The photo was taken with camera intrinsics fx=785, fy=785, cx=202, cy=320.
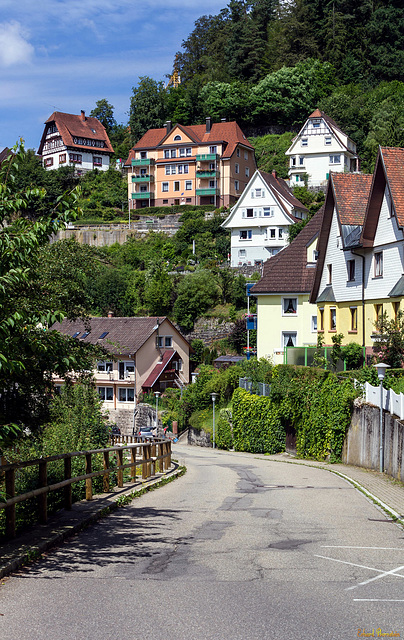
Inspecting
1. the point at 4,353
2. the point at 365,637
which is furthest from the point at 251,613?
the point at 4,353

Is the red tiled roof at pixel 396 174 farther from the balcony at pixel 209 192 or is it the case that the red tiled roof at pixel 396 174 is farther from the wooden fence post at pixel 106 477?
the balcony at pixel 209 192

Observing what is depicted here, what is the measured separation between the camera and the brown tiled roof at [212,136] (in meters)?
96.6

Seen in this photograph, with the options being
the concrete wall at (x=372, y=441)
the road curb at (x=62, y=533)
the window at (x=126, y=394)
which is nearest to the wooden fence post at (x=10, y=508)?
the road curb at (x=62, y=533)

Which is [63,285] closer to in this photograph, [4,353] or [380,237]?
[4,353]

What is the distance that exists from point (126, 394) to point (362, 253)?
3449 cm

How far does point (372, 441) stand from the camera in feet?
82.0

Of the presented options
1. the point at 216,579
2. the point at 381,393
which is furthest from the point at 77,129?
the point at 216,579

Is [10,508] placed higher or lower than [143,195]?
lower

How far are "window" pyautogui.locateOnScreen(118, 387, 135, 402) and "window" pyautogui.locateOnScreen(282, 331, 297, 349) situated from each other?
2042cm

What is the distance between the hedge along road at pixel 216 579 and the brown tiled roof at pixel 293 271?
1379 inches

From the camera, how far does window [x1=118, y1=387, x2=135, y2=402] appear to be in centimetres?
6625

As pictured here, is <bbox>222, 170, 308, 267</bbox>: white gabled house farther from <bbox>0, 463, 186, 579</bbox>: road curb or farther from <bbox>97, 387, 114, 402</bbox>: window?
<bbox>0, 463, 186, 579</bbox>: road curb

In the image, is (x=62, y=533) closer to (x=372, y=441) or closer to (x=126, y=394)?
(x=372, y=441)

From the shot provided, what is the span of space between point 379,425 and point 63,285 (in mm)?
11475
